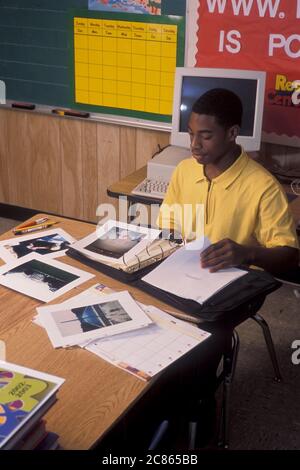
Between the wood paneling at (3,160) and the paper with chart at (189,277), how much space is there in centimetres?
252

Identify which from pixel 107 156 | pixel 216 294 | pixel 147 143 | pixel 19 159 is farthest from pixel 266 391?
pixel 19 159

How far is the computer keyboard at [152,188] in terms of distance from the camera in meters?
2.92

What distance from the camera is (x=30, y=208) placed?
429cm

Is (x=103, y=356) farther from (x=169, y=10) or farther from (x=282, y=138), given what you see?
(x=169, y=10)

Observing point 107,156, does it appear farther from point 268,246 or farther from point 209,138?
point 268,246

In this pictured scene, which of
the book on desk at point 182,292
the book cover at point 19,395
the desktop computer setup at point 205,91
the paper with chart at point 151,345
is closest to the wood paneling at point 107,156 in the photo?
the desktop computer setup at point 205,91

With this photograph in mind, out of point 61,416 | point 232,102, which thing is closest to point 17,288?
point 61,416

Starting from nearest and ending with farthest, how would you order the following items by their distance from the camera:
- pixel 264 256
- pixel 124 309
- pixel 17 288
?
pixel 124 309, pixel 17 288, pixel 264 256

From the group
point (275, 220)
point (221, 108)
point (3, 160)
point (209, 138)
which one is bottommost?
point (3, 160)

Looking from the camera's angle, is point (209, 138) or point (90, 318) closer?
point (90, 318)

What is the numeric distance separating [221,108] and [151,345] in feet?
3.20

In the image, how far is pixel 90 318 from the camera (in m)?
1.70

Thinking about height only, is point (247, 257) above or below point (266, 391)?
above
